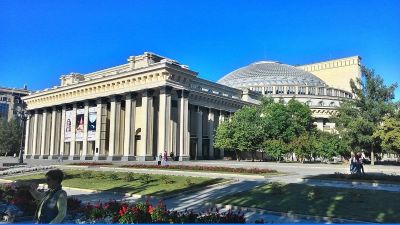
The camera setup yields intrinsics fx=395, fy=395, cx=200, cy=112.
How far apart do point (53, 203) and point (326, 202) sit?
10868 mm

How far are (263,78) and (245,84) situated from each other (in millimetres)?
5480

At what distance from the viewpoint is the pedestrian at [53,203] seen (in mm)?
6191

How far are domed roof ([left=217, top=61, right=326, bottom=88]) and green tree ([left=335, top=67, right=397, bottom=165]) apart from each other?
48146 mm

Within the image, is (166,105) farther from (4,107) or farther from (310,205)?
(4,107)

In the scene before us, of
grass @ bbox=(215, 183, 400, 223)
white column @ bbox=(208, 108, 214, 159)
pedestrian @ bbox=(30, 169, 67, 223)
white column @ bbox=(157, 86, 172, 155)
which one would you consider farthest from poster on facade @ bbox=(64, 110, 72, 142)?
pedestrian @ bbox=(30, 169, 67, 223)

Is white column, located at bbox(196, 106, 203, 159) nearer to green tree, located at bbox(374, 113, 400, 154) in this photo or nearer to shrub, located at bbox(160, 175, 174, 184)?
green tree, located at bbox(374, 113, 400, 154)

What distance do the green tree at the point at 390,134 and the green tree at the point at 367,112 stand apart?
68.1 inches

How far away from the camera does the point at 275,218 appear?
12.6 metres

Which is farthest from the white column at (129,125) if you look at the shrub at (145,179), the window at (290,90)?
the window at (290,90)

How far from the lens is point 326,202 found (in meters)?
14.4

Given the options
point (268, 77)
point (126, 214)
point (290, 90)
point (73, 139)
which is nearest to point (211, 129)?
point (73, 139)

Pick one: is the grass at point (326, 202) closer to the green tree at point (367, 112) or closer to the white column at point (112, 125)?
the green tree at point (367, 112)

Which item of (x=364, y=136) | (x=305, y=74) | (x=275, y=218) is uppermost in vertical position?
(x=305, y=74)

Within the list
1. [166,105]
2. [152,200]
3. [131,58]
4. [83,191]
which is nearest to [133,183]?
[83,191]
